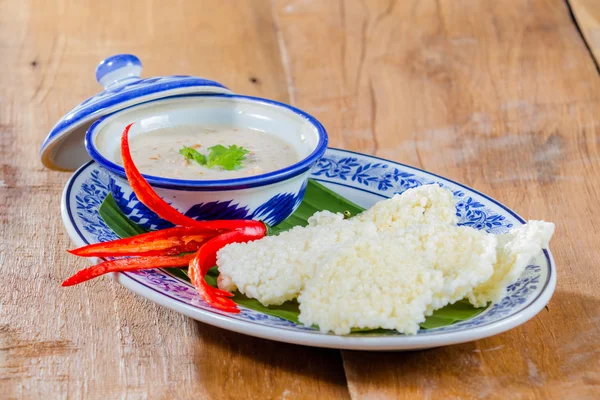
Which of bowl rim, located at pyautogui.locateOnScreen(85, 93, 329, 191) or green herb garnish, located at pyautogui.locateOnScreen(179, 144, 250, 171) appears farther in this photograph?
green herb garnish, located at pyautogui.locateOnScreen(179, 144, 250, 171)

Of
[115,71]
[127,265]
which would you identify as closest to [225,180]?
[127,265]

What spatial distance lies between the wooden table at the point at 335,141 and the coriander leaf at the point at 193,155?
15.4 inches

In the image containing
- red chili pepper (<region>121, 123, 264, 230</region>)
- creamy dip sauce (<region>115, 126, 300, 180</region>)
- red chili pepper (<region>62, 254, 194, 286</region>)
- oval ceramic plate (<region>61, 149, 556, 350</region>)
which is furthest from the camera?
creamy dip sauce (<region>115, 126, 300, 180</region>)

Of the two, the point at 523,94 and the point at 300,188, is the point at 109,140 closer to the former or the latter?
the point at 300,188

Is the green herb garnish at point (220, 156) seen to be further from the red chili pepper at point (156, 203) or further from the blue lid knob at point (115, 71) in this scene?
the blue lid knob at point (115, 71)

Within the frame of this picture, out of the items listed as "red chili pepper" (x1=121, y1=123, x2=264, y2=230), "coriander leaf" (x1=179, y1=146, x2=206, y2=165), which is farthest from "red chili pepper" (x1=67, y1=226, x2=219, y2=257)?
"coriander leaf" (x1=179, y1=146, x2=206, y2=165)

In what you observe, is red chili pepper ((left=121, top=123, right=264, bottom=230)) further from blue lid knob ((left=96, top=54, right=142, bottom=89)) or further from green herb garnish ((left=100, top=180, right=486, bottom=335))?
blue lid knob ((left=96, top=54, right=142, bottom=89))

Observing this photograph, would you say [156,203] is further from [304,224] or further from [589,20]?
[589,20]

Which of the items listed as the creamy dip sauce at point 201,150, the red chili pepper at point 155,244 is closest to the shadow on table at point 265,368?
the red chili pepper at point 155,244

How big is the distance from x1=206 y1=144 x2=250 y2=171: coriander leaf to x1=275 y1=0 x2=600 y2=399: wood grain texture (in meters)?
0.68

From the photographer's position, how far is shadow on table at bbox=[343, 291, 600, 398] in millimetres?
1733

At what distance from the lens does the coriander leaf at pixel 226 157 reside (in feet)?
7.38

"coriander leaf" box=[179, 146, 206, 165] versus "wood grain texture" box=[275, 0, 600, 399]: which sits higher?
"coriander leaf" box=[179, 146, 206, 165]

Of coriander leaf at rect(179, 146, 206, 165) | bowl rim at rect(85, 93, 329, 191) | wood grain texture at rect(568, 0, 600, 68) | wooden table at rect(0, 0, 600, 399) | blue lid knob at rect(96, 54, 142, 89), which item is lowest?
wood grain texture at rect(568, 0, 600, 68)
